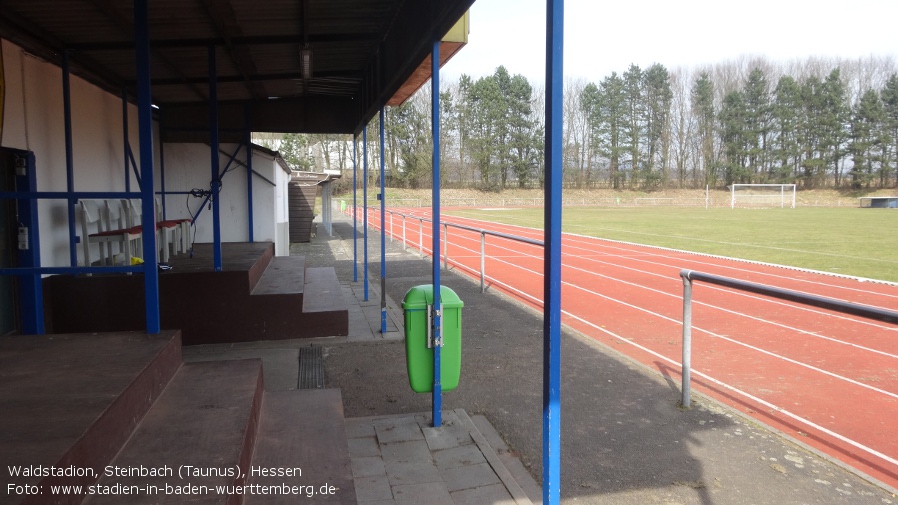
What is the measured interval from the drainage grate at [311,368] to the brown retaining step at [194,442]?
1493mm

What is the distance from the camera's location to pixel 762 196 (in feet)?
204

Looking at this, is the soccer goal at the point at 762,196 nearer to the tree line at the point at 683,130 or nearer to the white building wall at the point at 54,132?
the tree line at the point at 683,130

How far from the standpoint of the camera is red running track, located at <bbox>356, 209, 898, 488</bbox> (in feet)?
15.2

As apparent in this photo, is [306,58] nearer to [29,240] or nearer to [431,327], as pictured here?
[29,240]

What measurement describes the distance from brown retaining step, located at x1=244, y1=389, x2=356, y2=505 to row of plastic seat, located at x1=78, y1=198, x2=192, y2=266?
3322 millimetres

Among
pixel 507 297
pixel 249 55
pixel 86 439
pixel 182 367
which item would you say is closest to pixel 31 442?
pixel 86 439

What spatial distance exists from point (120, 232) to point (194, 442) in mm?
4465

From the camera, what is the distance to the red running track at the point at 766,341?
4621 millimetres

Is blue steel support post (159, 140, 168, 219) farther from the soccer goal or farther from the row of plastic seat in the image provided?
the soccer goal

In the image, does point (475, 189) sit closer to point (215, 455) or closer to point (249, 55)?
point (249, 55)

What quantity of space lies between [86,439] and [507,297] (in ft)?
26.5

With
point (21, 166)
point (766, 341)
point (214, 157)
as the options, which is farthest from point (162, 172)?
point (766, 341)

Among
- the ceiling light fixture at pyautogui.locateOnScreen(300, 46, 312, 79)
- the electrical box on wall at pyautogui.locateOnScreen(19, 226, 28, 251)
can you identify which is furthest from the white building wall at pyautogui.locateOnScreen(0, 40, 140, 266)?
the ceiling light fixture at pyautogui.locateOnScreen(300, 46, 312, 79)

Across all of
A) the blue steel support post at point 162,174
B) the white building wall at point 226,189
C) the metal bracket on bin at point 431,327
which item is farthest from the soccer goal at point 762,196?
the metal bracket on bin at point 431,327
